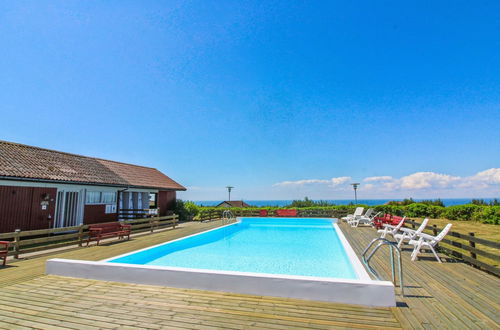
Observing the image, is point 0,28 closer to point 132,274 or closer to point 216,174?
point 132,274

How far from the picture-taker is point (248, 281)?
4.39m

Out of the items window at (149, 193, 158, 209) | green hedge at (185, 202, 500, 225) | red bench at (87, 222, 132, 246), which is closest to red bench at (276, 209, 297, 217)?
green hedge at (185, 202, 500, 225)

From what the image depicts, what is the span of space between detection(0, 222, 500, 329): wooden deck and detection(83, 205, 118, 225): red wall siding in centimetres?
862

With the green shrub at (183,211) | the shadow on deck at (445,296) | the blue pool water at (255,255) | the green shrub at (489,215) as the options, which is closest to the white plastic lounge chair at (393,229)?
the blue pool water at (255,255)

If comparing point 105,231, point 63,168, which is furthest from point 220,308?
point 63,168

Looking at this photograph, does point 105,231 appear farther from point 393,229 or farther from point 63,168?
point 393,229

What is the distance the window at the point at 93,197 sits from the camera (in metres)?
13.0

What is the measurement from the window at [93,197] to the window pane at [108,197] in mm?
325

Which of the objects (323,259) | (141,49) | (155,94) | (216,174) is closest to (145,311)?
(323,259)

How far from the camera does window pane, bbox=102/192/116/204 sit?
46.3 ft

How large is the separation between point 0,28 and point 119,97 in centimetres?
542

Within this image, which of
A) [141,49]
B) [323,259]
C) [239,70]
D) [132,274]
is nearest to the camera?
[132,274]

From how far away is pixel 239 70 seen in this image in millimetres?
14266

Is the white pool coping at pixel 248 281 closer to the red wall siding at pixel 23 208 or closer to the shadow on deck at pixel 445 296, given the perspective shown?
the shadow on deck at pixel 445 296
